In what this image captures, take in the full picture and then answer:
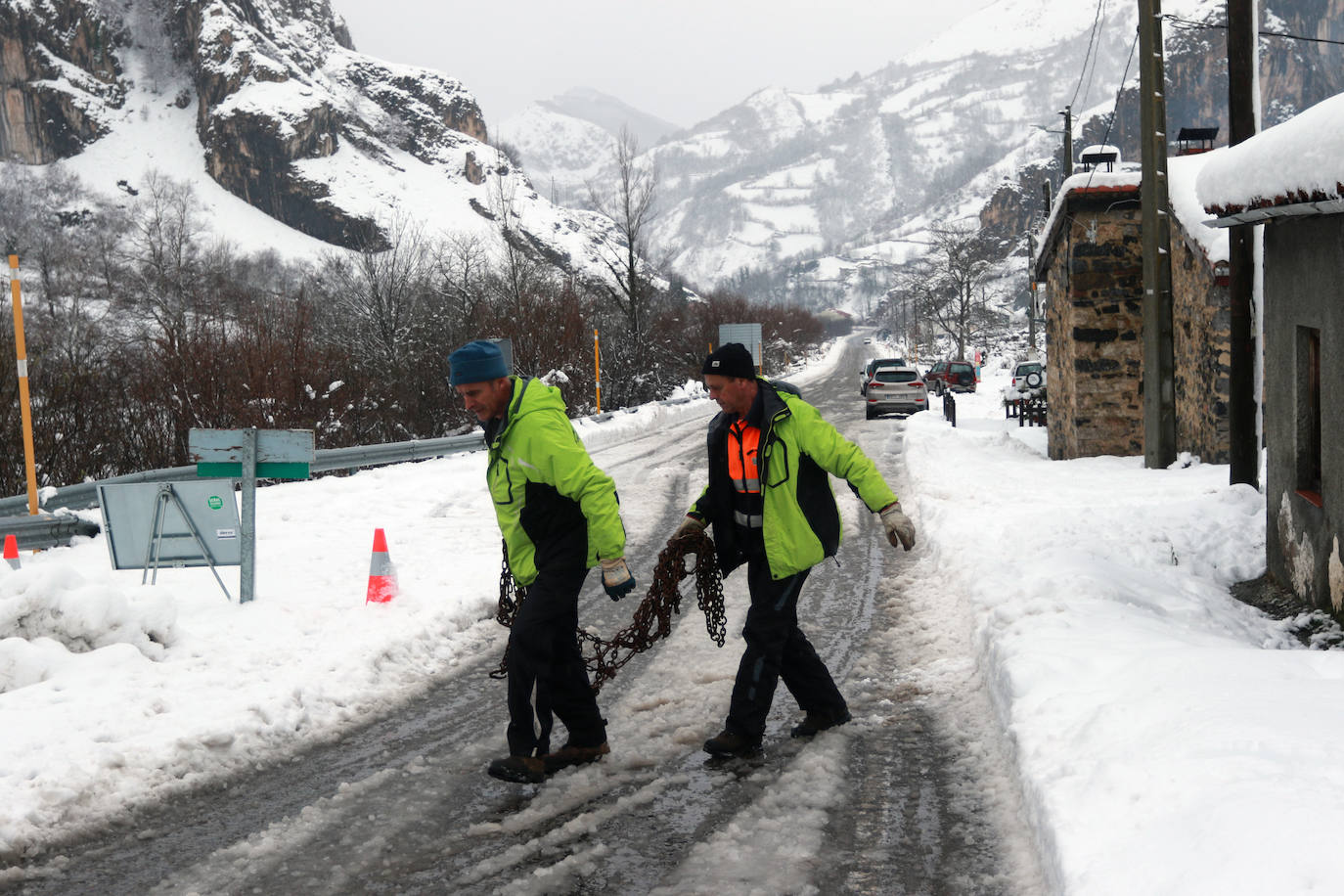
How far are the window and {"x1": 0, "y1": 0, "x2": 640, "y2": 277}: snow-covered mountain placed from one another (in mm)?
149822

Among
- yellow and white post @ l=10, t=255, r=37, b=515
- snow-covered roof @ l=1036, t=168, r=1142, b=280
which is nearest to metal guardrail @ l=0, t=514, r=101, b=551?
yellow and white post @ l=10, t=255, r=37, b=515

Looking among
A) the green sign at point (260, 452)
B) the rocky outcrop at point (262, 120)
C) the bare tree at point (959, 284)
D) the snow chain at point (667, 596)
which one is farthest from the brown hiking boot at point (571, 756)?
the rocky outcrop at point (262, 120)

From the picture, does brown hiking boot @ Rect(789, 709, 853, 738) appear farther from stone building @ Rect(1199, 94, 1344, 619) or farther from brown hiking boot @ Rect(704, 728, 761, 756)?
stone building @ Rect(1199, 94, 1344, 619)

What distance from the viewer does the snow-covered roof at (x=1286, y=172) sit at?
19.4ft

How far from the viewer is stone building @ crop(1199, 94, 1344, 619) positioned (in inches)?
247

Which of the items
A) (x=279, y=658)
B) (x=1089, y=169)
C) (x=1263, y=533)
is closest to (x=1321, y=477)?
(x=1263, y=533)

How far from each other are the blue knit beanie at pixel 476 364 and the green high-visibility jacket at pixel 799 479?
1.12m

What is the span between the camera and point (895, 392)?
3058cm

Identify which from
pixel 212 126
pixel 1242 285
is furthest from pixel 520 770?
pixel 212 126

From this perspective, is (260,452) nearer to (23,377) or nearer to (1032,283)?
(23,377)

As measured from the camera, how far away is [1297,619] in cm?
728

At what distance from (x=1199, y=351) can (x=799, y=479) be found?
37.5 ft

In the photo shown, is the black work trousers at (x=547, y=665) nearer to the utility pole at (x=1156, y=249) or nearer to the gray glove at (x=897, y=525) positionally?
the gray glove at (x=897, y=525)

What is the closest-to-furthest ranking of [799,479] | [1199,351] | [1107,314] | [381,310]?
[799,479]
[1199,351]
[1107,314]
[381,310]
